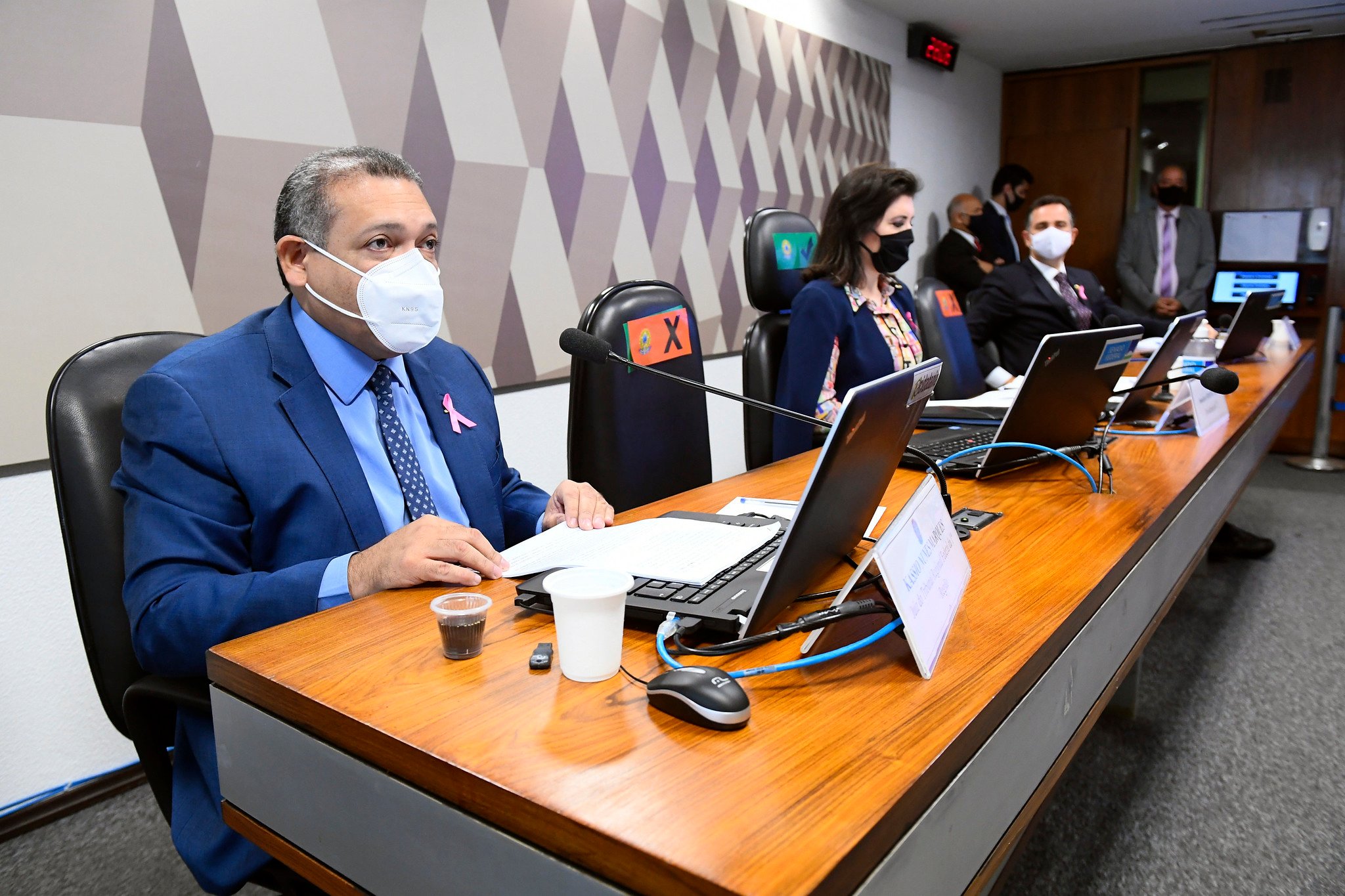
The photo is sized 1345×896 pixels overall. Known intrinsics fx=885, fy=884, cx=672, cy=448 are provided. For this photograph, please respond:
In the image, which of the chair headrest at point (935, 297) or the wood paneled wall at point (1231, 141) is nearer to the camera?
the chair headrest at point (935, 297)

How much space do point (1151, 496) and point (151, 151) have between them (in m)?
2.09

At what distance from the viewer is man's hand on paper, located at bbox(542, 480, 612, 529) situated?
1.25 meters

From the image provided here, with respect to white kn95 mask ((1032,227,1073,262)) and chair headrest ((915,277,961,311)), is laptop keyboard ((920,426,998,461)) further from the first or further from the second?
white kn95 mask ((1032,227,1073,262))

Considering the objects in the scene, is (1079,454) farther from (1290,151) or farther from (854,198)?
(1290,151)

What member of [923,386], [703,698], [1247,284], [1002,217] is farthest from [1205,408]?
[1247,284]

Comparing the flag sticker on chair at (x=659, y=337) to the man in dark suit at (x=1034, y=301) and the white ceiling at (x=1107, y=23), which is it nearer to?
the man in dark suit at (x=1034, y=301)

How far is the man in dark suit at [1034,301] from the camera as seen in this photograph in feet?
11.4

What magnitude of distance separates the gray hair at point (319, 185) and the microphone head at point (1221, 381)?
1408mm

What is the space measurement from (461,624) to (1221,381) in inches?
54.8

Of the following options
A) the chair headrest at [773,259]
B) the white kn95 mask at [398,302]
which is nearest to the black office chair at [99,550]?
the white kn95 mask at [398,302]

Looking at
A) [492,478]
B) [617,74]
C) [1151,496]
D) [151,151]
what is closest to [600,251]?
[617,74]

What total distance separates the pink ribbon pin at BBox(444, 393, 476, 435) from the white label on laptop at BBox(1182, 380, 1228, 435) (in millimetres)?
1448

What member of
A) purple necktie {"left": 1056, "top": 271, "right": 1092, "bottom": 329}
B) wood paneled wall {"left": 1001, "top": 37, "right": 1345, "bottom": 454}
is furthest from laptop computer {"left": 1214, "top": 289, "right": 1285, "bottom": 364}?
wood paneled wall {"left": 1001, "top": 37, "right": 1345, "bottom": 454}

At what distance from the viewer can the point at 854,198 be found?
2475 mm
